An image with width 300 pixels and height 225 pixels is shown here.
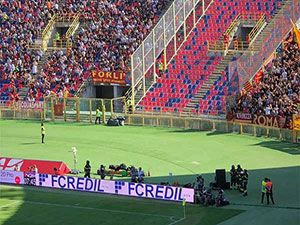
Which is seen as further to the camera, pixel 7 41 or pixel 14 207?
pixel 7 41

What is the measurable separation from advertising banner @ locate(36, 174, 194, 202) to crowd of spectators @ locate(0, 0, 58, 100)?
2867 centimetres

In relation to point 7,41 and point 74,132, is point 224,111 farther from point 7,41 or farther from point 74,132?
point 7,41

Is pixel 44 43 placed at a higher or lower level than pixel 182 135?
higher

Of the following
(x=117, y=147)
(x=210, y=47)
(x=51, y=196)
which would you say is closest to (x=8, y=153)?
(x=117, y=147)

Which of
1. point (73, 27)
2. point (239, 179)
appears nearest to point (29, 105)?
point (73, 27)

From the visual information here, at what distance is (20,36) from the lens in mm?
75188

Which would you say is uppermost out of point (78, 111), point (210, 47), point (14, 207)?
point (210, 47)

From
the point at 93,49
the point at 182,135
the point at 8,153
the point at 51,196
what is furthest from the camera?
the point at 93,49

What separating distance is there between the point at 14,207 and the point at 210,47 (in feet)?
A: 95.2

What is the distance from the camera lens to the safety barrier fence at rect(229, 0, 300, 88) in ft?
186

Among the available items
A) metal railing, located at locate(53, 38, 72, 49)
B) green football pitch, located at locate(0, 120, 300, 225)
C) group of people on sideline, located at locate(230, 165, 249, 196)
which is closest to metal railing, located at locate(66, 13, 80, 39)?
metal railing, located at locate(53, 38, 72, 49)

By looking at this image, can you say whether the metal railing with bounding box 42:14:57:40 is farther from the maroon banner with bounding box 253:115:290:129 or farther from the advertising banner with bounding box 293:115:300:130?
the advertising banner with bounding box 293:115:300:130

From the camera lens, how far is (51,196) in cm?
4022

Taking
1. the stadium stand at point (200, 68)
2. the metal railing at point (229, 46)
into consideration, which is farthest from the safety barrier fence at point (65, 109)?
the metal railing at point (229, 46)
